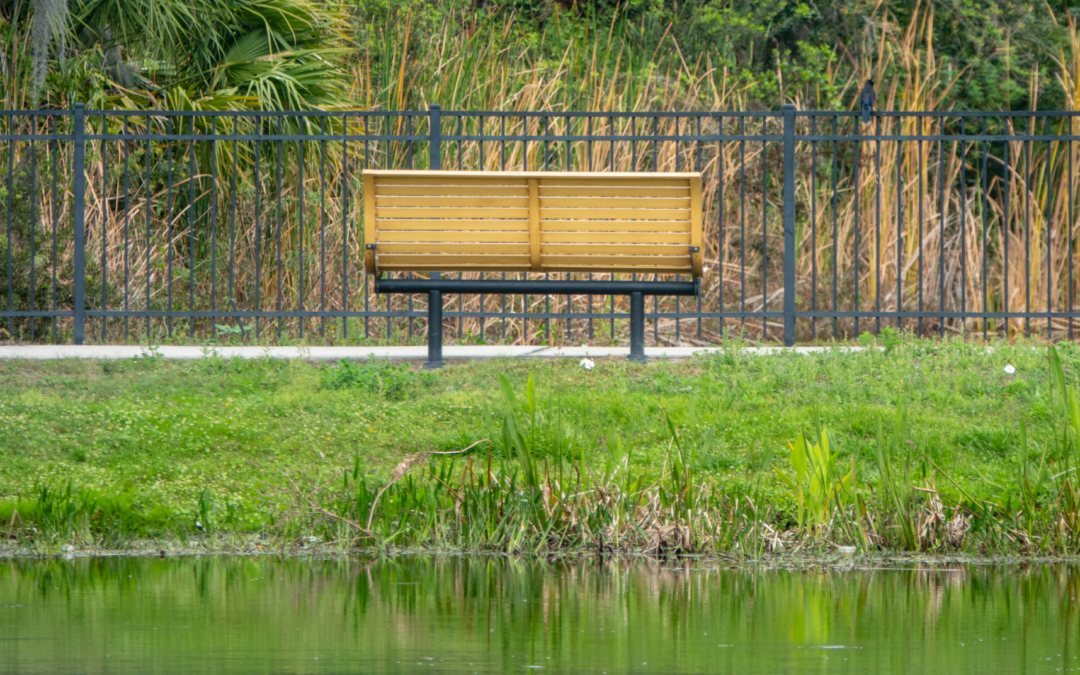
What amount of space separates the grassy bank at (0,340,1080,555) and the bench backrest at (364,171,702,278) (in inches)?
21.4

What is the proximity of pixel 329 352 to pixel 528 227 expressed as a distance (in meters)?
1.56

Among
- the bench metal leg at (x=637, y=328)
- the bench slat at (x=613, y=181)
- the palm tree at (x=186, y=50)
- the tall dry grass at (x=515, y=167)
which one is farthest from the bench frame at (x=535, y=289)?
the palm tree at (x=186, y=50)

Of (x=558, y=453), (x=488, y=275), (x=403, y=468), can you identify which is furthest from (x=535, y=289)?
(x=488, y=275)

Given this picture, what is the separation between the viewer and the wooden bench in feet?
24.1

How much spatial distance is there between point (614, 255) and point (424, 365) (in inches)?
44.9

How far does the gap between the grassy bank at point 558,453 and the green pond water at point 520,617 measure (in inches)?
8.8

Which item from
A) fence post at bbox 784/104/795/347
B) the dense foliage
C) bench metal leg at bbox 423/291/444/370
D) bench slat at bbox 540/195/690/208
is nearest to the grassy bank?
bench metal leg at bbox 423/291/444/370

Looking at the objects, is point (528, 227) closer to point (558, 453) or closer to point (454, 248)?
point (454, 248)

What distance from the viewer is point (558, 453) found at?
5.27 m

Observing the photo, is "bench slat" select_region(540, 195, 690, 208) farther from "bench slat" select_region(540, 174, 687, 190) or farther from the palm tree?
the palm tree

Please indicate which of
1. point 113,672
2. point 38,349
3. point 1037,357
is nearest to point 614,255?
point 1037,357

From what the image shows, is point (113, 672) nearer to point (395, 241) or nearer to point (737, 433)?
point (737, 433)

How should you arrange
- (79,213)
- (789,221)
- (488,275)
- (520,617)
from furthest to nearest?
(488,275), (79,213), (789,221), (520,617)

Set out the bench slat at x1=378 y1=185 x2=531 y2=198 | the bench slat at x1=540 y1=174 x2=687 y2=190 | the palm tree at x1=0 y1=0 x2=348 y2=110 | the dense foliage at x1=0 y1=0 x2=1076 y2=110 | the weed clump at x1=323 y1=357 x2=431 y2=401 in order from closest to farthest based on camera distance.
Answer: the weed clump at x1=323 y1=357 x2=431 y2=401
the bench slat at x1=540 y1=174 x2=687 y2=190
the bench slat at x1=378 y1=185 x2=531 y2=198
the palm tree at x1=0 y1=0 x2=348 y2=110
the dense foliage at x1=0 y1=0 x2=1076 y2=110
